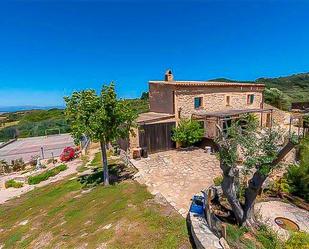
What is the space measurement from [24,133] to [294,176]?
48054 mm

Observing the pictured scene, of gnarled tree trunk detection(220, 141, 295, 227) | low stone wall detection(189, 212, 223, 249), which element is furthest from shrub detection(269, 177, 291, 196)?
low stone wall detection(189, 212, 223, 249)

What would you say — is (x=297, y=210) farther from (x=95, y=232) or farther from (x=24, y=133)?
(x=24, y=133)

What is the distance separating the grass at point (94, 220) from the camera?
875 cm

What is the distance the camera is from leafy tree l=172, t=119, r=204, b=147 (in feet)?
70.5

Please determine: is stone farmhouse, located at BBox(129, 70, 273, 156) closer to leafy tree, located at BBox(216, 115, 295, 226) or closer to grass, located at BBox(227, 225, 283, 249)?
leafy tree, located at BBox(216, 115, 295, 226)

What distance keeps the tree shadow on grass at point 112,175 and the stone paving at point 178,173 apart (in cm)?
72

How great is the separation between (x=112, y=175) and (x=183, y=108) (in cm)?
972

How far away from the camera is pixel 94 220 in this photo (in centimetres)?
1085

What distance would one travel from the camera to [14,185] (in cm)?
1975

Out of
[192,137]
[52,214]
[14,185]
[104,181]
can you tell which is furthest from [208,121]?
[14,185]

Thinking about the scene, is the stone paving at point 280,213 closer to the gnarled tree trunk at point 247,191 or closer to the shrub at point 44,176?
the gnarled tree trunk at point 247,191

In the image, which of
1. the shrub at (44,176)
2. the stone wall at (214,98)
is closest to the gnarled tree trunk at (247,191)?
the stone wall at (214,98)

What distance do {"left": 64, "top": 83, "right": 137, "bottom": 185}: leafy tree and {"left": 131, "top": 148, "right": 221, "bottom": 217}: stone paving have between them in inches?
137

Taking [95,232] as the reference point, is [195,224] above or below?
above
